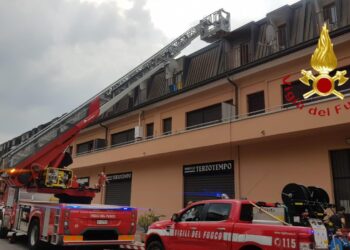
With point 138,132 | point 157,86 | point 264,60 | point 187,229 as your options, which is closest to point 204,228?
point 187,229

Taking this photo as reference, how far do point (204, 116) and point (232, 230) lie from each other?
12.2 meters

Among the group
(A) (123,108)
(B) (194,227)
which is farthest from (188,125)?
(B) (194,227)

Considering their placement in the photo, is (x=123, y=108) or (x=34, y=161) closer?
(x=34, y=161)

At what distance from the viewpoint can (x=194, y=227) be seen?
9.23m

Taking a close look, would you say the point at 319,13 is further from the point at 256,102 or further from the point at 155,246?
the point at 155,246

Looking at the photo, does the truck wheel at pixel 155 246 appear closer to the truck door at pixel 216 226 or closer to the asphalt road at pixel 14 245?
the truck door at pixel 216 226

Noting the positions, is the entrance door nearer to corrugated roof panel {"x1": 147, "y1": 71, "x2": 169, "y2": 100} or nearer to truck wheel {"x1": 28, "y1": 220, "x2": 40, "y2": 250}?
truck wheel {"x1": 28, "y1": 220, "x2": 40, "y2": 250}

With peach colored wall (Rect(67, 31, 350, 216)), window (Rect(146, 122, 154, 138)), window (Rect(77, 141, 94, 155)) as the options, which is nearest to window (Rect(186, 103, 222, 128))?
peach colored wall (Rect(67, 31, 350, 216))

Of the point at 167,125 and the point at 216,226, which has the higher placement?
the point at 167,125

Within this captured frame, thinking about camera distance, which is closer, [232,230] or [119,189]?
[232,230]

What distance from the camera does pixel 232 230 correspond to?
8.23 metres

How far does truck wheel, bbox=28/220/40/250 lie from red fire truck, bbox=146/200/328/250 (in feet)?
12.2

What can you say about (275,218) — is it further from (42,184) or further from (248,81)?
(248,81)

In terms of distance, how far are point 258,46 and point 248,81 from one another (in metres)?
1.96
